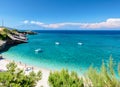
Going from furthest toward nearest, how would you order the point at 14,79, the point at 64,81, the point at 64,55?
the point at 64,55
the point at 64,81
the point at 14,79

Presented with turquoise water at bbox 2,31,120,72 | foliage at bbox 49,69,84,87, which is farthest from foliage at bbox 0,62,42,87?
turquoise water at bbox 2,31,120,72

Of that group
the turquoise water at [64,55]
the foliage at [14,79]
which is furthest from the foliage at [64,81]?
the turquoise water at [64,55]

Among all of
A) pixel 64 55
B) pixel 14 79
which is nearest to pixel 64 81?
pixel 14 79

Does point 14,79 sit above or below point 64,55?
above

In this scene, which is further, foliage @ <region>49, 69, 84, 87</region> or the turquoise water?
the turquoise water

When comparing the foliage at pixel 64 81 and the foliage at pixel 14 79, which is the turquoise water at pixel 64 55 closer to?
the foliage at pixel 64 81

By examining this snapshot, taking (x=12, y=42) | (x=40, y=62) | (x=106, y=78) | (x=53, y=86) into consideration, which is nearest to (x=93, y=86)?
(x=106, y=78)

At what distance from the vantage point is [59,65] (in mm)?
37000

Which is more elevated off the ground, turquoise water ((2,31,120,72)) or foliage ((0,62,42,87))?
foliage ((0,62,42,87))

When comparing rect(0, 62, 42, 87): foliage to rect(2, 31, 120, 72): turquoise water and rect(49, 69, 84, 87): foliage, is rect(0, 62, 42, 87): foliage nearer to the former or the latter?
rect(49, 69, 84, 87): foliage

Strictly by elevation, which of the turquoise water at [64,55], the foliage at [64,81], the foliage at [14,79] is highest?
the foliage at [14,79]

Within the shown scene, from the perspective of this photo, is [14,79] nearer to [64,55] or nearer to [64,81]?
[64,81]

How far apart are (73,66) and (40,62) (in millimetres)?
9093

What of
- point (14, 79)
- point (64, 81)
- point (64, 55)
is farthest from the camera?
point (64, 55)
